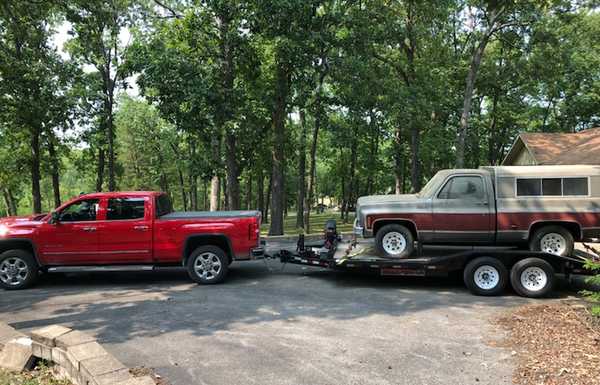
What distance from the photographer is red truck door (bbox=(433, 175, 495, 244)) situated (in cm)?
901

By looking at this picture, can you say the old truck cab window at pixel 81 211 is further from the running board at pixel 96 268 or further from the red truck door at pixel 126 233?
the running board at pixel 96 268

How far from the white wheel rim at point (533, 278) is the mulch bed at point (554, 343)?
2.25ft

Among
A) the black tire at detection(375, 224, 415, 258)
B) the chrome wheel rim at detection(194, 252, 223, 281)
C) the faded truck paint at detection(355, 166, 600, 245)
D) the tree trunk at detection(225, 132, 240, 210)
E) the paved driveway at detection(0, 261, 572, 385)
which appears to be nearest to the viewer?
the paved driveway at detection(0, 261, 572, 385)

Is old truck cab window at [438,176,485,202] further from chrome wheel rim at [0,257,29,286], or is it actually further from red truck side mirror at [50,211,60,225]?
chrome wheel rim at [0,257,29,286]

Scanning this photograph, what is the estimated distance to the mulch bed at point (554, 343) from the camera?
4.80 m

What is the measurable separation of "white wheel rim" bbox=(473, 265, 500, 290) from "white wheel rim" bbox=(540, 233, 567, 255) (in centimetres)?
114

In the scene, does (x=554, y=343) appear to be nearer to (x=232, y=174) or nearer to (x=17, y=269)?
(x=17, y=269)

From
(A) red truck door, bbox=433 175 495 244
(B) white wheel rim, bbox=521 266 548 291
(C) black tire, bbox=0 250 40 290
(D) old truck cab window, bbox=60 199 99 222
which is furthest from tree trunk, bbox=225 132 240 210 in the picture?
(B) white wheel rim, bbox=521 266 548 291

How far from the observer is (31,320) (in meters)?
7.29

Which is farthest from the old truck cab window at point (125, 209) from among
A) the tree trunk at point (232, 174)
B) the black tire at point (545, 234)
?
the tree trunk at point (232, 174)

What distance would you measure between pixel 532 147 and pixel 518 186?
18267 millimetres

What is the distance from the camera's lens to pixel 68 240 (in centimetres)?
954

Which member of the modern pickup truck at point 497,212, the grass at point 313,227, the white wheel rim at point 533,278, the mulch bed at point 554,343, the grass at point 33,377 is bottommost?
the grass at point 313,227

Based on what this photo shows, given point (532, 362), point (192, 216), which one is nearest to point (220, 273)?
point (192, 216)
